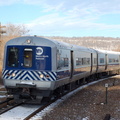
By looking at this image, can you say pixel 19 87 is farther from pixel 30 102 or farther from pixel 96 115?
pixel 96 115

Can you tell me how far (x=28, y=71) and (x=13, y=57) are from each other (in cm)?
97

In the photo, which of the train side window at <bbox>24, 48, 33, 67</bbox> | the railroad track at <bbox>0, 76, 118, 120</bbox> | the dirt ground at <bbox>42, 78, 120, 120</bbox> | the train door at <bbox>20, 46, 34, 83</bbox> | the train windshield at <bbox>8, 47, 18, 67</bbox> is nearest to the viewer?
the railroad track at <bbox>0, 76, 118, 120</bbox>

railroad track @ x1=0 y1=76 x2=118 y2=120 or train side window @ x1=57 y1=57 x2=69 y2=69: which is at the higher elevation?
train side window @ x1=57 y1=57 x2=69 y2=69

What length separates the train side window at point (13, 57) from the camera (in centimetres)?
1030

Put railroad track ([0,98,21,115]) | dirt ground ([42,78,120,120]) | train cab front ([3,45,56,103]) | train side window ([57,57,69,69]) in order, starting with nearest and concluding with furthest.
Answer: dirt ground ([42,78,120,120])
railroad track ([0,98,21,115])
train cab front ([3,45,56,103])
train side window ([57,57,69,69])

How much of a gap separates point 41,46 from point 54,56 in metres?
0.69

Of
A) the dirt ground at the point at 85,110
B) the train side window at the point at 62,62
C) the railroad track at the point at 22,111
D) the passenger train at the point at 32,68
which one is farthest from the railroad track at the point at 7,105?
the train side window at the point at 62,62

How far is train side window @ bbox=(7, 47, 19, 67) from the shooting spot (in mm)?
10303

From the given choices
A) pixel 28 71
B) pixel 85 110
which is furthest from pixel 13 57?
pixel 85 110

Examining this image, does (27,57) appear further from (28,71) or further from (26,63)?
(28,71)

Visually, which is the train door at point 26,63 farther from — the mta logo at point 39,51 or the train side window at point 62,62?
the train side window at point 62,62

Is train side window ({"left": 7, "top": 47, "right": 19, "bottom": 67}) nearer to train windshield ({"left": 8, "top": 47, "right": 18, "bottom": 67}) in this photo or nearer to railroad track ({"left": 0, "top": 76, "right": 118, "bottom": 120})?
train windshield ({"left": 8, "top": 47, "right": 18, "bottom": 67})

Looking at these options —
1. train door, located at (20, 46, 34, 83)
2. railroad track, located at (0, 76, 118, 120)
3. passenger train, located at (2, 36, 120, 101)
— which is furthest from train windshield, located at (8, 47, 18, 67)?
railroad track, located at (0, 76, 118, 120)

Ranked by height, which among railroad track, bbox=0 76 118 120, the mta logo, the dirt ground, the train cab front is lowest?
the dirt ground
